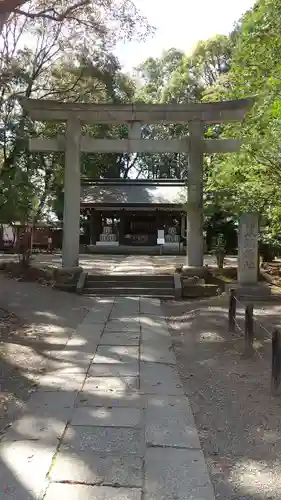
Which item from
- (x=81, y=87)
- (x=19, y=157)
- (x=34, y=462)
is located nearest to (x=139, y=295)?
(x=34, y=462)

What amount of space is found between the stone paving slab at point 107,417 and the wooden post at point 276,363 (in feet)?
4.55

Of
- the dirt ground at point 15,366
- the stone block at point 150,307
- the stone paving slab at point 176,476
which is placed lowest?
the dirt ground at point 15,366

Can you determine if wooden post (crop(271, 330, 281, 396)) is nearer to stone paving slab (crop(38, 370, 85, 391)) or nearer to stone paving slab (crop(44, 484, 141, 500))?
stone paving slab (crop(38, 370, 85, 391))

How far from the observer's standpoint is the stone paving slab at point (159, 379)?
4629 millimetres

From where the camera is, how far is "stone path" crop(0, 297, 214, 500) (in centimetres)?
275

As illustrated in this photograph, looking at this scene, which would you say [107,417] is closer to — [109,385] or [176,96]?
[109,385]

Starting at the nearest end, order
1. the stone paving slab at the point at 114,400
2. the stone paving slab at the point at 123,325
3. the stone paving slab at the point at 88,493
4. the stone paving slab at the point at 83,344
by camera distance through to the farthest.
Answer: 1. the stone paving slab at the point at 88,493
2. the stone paving slab at the point at 114,400
3. the stone paving slab at the point at 83,344
4. the stone paving slab at the point at 123,325

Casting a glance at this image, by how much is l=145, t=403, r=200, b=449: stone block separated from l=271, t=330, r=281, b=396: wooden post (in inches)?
35.5

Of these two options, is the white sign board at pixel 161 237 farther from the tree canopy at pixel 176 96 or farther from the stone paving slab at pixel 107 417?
the stone paving slab at pixel 107 417

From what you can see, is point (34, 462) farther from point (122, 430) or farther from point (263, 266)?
point (263, 266)

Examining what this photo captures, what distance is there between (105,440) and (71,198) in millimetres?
9364

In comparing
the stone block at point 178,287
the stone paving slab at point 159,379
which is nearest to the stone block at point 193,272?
the stone block at point 178,287

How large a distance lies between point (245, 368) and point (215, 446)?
206cm

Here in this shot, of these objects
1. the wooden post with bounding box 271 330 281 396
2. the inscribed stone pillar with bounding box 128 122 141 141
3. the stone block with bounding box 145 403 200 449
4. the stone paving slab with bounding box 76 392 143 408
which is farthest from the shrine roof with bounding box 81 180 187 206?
the stone block with bounding box 145 403 200 449
